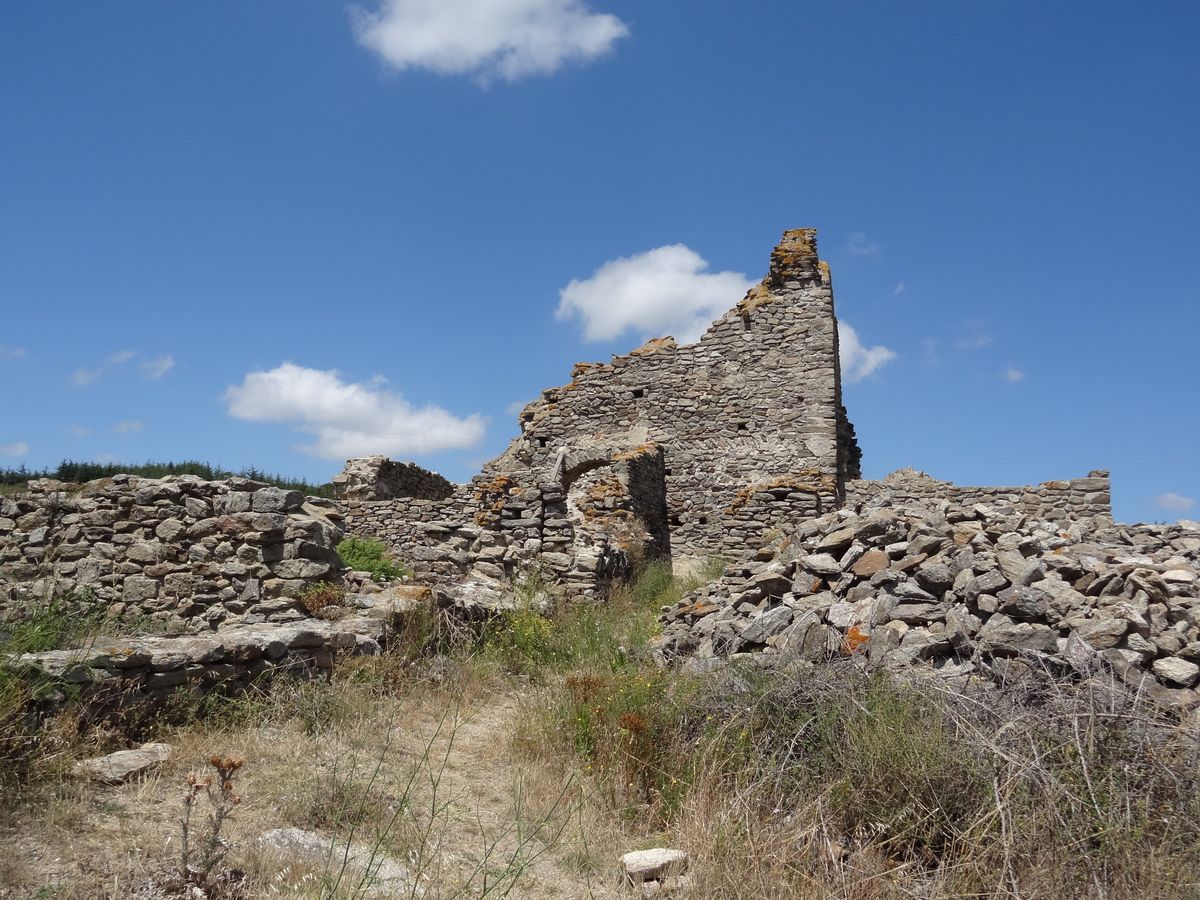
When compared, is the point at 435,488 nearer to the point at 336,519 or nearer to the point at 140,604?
the point at 336,519

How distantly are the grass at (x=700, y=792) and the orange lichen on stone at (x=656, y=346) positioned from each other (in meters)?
11.2

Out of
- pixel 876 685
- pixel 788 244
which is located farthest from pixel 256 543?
pixel 788 244

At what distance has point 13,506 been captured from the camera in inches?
295

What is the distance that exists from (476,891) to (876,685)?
2.34 metres

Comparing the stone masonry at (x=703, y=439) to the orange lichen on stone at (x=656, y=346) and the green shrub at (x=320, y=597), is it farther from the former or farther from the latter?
the green shrub at (x=320, y=597)

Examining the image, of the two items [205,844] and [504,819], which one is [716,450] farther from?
[205,844]

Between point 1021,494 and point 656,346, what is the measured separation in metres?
7.15

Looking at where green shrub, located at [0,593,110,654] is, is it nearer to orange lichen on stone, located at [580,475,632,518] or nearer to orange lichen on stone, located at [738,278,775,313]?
orange lichen on stone, located at [580,475,632,518]

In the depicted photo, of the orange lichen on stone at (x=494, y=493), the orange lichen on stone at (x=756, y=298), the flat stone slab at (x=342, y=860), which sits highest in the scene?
the orange lichen on stone at (x=756, y=298)

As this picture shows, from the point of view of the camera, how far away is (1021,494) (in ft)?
45.0

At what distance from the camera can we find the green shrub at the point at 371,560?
27.7 feet

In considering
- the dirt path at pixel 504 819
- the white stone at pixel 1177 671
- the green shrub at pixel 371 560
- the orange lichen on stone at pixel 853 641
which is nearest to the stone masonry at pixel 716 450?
the green shrub at pixel 371 560

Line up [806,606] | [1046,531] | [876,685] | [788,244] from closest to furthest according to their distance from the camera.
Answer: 1. [876,685]
2. [806,606]
3. [1046,531]
4. [788,244]

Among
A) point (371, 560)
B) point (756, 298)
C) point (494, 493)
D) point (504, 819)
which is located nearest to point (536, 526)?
point (494, 493)
